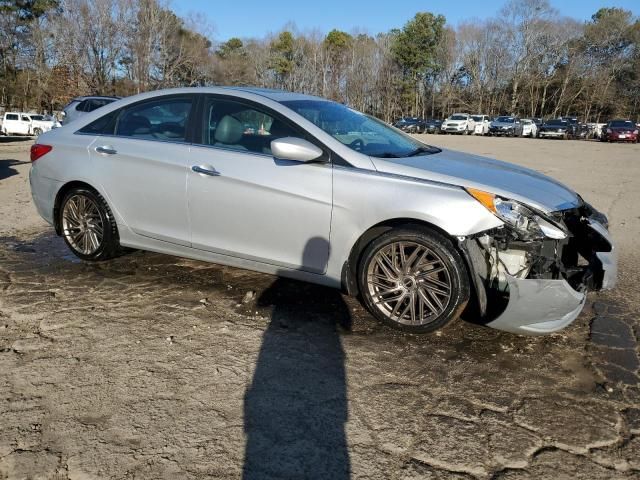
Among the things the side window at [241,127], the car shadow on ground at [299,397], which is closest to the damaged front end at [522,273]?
the car shadow on ground at [299,397]

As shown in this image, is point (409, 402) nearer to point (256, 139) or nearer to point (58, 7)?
point (256, 139)

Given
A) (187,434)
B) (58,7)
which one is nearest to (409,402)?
(187,434)

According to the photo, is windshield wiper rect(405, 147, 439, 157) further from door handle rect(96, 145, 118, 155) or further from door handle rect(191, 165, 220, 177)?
door handle rect(96, 145, 118, 155)

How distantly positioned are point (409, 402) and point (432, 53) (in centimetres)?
6914

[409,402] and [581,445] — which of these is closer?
[581,445]

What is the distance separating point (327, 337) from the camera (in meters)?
3.50

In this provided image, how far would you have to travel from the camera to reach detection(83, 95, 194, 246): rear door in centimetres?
417

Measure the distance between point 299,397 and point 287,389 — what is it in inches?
4.2

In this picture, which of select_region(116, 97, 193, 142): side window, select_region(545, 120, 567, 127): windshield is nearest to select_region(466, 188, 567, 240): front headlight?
select_region(116, 97, 193, 142): side window

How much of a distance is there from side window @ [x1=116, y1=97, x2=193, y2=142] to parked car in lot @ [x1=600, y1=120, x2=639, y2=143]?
38741 millimetres

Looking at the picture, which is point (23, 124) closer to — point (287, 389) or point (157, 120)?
point (157, 120)

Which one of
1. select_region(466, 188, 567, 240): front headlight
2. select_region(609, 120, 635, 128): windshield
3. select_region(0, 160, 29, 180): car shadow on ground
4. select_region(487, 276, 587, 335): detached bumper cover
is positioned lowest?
select_region(487, 276, 587, 335): detached bumper cover

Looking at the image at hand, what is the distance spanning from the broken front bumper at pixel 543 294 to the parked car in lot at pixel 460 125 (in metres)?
43.2

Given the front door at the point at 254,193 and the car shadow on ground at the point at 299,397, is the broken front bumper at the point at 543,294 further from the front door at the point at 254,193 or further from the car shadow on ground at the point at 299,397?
the front door at the point at 254,193
